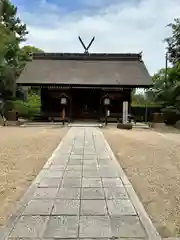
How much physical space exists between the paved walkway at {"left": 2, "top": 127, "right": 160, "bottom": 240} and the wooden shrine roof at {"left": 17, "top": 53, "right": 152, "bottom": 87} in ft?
57.8

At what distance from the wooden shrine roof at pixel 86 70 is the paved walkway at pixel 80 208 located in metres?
17.6

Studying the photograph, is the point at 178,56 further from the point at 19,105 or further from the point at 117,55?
the point at 19,105

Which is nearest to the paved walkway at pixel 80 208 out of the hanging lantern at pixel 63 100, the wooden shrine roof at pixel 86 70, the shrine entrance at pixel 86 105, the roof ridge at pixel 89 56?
the hanging lantern at pixel 63 100

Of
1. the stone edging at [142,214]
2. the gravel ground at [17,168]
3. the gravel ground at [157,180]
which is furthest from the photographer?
the gravel ground at [17,168]

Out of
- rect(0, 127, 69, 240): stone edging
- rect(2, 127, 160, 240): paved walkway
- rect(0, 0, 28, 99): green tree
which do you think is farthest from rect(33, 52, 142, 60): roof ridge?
rect(0, 127, 69, 240): stone edging

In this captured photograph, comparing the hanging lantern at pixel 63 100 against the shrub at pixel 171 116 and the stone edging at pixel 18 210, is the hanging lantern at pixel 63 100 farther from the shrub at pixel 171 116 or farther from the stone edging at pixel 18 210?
the stone edging at pixel 18 210

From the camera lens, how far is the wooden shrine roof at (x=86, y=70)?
23.5 metres

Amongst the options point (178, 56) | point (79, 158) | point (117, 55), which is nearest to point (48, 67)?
point (117, 55)

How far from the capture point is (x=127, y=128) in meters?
18.1

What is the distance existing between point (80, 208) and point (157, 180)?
2182mm

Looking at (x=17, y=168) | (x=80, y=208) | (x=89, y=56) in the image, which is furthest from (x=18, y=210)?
(x=89, y=56)

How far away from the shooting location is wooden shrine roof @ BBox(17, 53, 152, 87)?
2347cm

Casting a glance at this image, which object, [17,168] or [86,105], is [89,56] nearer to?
[86,105]

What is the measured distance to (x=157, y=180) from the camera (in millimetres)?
5688
